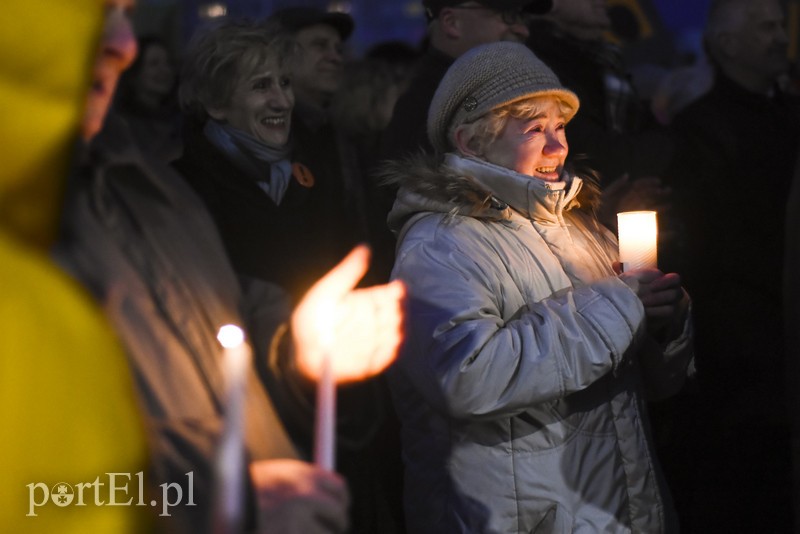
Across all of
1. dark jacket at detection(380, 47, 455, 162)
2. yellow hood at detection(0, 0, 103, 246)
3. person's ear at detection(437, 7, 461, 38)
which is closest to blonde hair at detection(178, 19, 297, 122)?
dark jacket at detection(380, 47, 455, 162)

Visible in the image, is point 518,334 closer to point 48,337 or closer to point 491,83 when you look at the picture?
point 491,83

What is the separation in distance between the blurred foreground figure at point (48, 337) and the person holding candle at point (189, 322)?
130 mm

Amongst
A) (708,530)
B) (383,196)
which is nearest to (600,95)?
(383,196)

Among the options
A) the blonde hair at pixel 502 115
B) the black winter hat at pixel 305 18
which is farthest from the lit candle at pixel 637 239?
the black winter hat at pixel 305 18

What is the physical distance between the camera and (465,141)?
3494 millimetres

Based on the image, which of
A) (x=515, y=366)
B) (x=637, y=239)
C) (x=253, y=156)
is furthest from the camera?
(x=253, y=156)

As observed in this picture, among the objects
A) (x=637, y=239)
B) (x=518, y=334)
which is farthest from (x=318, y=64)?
(x=518, y=334)

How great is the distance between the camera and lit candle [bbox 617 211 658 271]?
3119 millimetres

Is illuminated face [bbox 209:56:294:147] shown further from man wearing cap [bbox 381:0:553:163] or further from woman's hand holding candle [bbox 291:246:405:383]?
woman's hand holding candle [bbox 291:246:405:383]

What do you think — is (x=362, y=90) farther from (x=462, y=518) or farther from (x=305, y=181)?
(x=462, y=518)

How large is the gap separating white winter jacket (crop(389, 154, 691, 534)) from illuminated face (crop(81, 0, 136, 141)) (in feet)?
4.31

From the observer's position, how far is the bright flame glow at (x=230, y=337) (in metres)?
1.55

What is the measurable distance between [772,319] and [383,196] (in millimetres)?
1791

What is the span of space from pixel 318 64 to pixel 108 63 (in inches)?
144
